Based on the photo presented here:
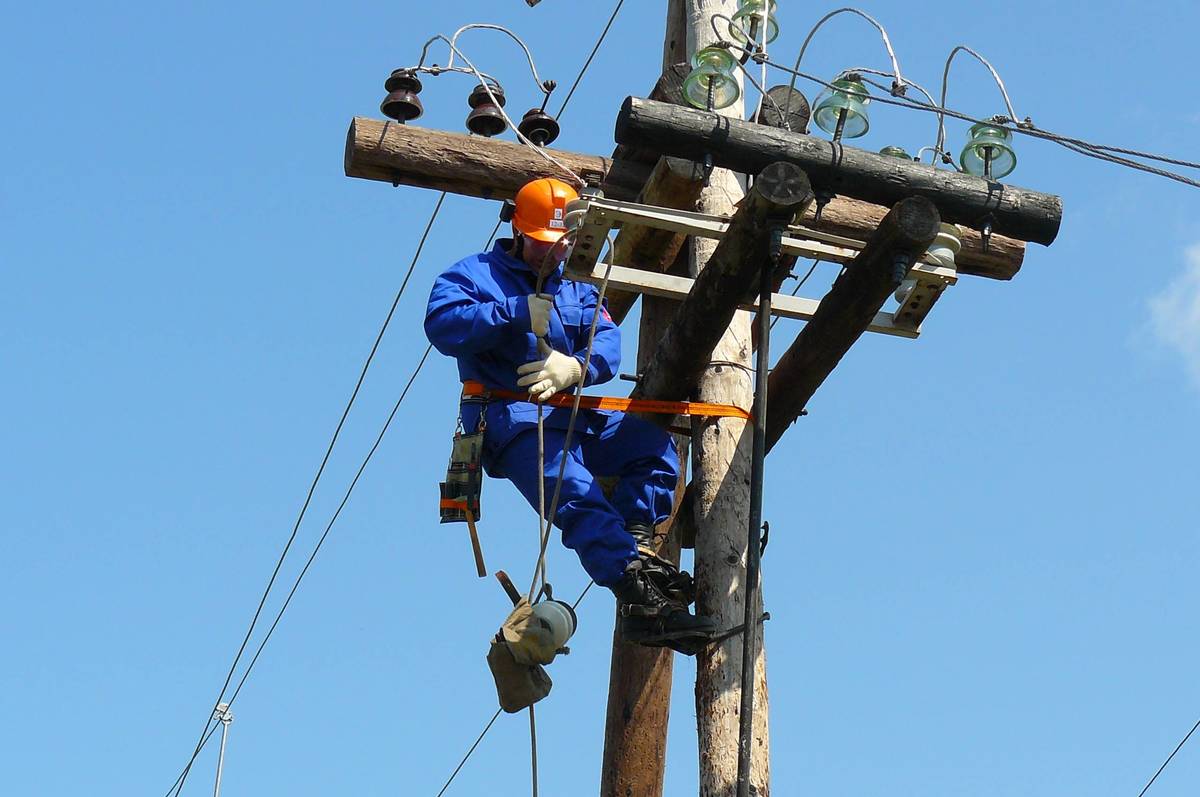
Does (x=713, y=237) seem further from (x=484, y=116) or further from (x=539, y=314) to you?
(x=484, y=116)

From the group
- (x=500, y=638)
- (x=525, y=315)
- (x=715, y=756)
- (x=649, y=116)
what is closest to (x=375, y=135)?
(x=525, y=315)

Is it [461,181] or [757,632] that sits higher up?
[461,181]

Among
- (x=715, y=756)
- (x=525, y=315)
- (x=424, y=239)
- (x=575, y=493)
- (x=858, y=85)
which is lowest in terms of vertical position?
(x=715, y=756)

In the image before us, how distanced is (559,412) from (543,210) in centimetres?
Result: 71

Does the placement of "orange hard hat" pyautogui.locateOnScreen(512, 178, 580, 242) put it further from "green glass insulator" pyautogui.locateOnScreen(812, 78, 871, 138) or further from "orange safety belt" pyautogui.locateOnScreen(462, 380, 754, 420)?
"green glass insulator" pyautogui.locateOnScreen(812, 78, 871, 138)

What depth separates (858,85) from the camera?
20.2 feet

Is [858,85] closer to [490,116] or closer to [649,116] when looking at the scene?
[649,116]

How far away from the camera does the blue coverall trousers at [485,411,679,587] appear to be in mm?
5961

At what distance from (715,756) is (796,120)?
2.45m

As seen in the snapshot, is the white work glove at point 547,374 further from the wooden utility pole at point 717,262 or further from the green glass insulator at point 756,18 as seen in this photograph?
the green glass insulator at point 756,18

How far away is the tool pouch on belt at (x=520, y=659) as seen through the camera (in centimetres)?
582

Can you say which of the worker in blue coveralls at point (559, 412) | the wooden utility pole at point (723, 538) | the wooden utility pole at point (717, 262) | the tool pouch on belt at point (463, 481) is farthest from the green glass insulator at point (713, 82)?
the tool pouch on belt at point (463, 481)

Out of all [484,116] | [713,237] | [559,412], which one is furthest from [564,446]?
[484,116]

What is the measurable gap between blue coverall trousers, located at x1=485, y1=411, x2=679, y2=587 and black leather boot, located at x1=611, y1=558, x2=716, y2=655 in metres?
0.05
